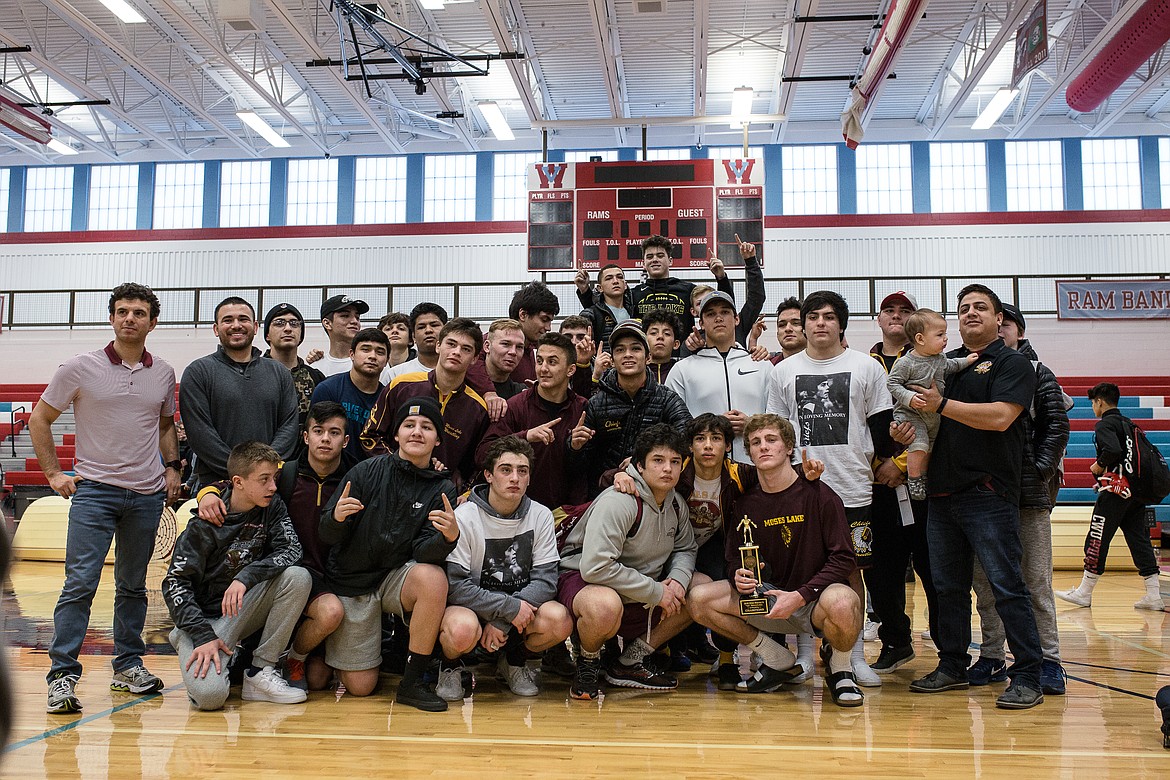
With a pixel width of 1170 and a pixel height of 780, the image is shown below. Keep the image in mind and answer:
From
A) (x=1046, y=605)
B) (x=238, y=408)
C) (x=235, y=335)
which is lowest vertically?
(x=1046, y=605)

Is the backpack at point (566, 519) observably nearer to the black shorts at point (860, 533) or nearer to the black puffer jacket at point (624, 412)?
the black puffer jacket at point (624, 412)

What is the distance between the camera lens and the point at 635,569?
13.5 ft

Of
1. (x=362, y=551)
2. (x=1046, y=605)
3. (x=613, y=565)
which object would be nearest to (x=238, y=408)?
(x=362, y=551)

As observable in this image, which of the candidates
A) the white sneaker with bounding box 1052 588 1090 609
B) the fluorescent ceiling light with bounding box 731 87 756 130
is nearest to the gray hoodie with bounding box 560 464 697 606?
the white sneaker with bounding box 1052 588 1090 609

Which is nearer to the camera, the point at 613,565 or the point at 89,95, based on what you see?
the point at 613,565

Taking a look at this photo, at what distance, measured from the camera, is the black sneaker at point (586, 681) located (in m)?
3.97

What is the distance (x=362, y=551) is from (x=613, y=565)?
118 cm

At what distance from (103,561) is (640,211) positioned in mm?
9819

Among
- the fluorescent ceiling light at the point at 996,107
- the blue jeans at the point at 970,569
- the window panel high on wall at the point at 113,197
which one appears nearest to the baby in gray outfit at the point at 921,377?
the blue jeans at the point at 970,569

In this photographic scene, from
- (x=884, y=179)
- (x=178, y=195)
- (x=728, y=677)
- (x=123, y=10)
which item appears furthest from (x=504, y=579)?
(x=178, y=195)

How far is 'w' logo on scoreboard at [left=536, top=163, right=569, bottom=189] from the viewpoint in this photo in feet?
42.4

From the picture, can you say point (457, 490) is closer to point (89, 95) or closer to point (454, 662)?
point (454, 662)

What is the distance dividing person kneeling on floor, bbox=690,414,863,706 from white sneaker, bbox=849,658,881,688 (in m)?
0.24

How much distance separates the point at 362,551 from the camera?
4.02 meters
